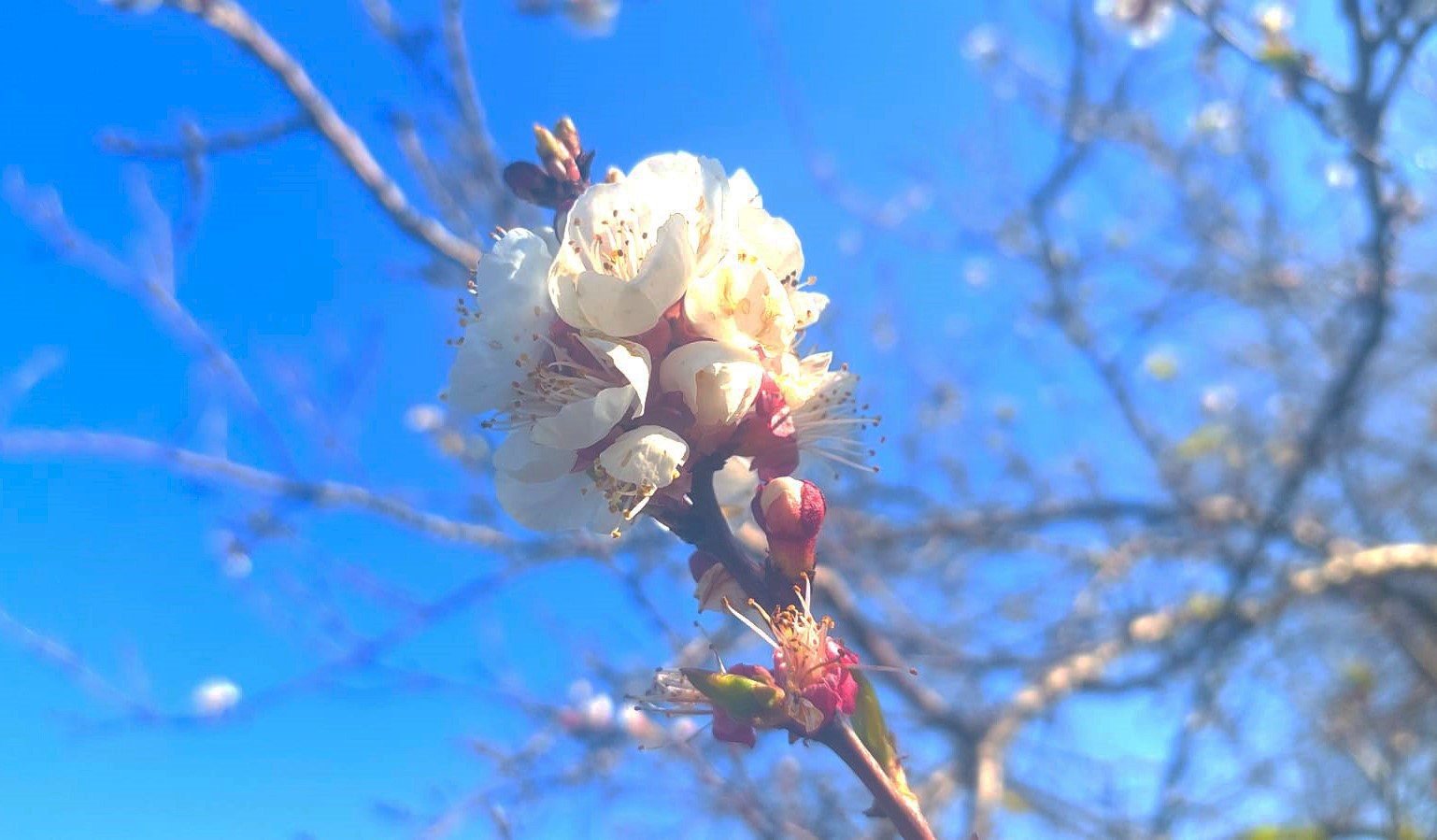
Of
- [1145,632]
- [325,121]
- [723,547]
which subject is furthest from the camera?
[1145,632]

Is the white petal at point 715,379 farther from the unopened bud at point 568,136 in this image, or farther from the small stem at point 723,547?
the unopened bud at point 568,136

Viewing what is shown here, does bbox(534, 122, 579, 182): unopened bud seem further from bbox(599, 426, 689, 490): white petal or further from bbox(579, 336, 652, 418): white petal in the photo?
bbox(599, 426, 689, 490): white petal

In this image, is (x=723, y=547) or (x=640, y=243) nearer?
(x=723, y=547)

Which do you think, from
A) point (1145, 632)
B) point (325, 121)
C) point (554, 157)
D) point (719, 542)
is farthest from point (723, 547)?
point (1145, 632)

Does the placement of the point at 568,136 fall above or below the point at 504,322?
above

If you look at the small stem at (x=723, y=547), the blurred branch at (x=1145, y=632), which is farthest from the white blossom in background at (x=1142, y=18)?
the small stem at (x=723, y=547)

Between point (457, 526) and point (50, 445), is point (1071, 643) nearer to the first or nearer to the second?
point (457, 526)

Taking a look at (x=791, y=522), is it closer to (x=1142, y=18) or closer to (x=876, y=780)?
(x=876, y=780)
